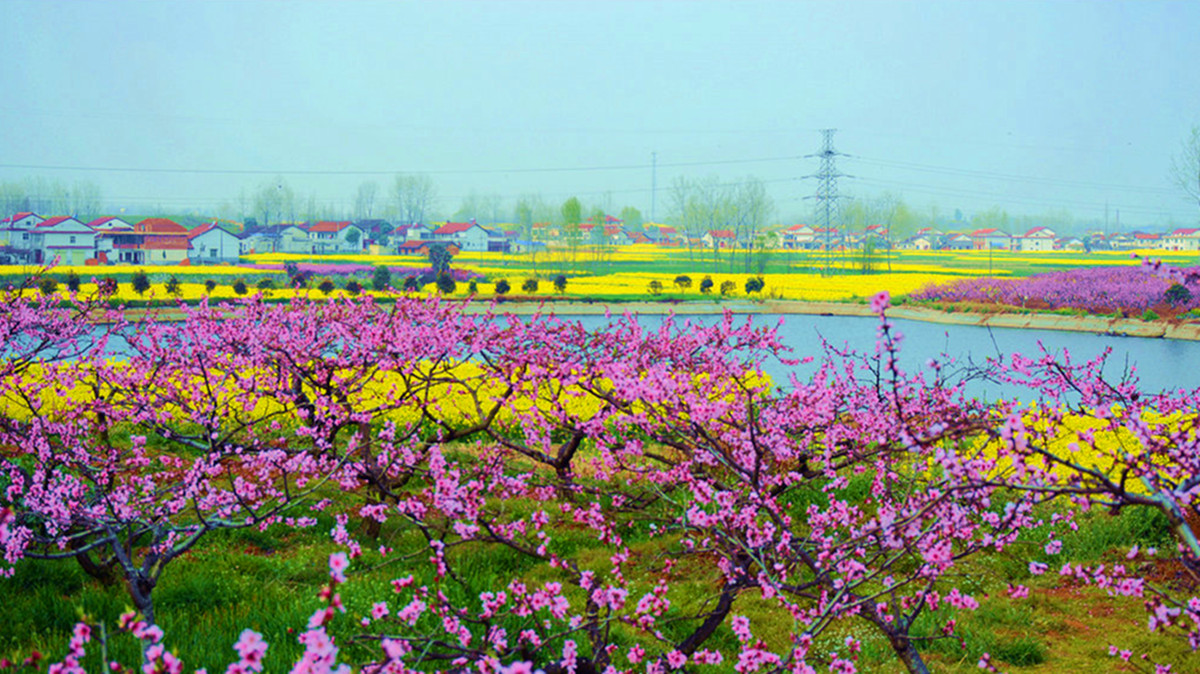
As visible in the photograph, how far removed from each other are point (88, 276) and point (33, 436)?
50558mm

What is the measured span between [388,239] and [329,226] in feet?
18.7

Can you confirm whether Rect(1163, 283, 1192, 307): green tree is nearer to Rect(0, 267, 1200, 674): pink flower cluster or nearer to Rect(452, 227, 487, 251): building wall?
Rect(0, 267, 1200, 674): pink flower cluster

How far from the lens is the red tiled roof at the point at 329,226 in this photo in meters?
82.2

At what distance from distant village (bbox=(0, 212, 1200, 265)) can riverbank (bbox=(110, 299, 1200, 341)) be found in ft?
36.6

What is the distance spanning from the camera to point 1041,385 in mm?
8078

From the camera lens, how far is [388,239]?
84.1m

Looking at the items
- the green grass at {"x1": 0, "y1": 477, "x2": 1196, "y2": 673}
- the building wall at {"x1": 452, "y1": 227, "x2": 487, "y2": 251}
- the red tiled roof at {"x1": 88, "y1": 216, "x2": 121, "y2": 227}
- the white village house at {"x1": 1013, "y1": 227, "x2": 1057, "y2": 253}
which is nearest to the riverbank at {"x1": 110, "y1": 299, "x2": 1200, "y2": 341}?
the green grass at {"x1": 0, "y1": 477, "x2": 1196, "y2": 673}

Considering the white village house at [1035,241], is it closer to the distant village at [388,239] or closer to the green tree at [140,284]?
the distant village at [388,239]

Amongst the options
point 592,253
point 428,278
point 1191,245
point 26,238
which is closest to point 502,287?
point 428,278

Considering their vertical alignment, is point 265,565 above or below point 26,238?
below

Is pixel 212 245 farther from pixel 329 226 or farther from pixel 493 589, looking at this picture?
pixel 493 589

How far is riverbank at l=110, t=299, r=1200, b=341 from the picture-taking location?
1436 inches

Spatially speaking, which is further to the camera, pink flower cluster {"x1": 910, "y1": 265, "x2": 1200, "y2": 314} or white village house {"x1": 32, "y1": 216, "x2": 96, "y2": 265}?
white village house {"x1": 32, "y1": 216, "x2": 96, "y2": 265}

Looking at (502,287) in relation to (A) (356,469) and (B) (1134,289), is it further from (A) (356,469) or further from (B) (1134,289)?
(A) (356,469)
